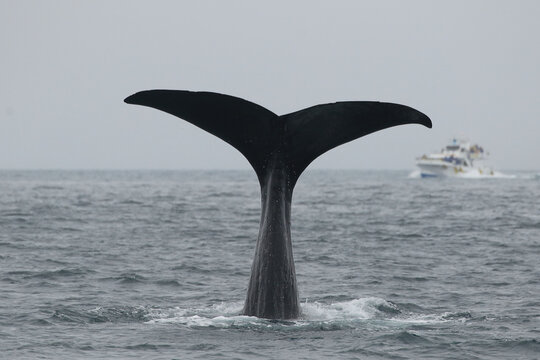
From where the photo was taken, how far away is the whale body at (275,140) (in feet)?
29.1

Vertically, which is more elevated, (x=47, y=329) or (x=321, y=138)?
(x=321, y=138)

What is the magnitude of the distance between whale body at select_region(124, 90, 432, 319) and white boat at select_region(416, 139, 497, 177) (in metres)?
100

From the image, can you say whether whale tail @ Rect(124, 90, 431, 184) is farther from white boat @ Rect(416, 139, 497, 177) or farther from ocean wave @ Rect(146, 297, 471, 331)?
white boat @ Rect(416, 139, 497, 177)

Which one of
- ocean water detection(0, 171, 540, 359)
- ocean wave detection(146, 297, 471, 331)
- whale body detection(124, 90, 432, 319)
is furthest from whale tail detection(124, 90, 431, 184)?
ocean water detection(0, 171, 540, 359)

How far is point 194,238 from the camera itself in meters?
22.9

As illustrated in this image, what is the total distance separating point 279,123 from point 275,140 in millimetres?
187

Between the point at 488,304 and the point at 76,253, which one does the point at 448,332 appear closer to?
the point at 488,304

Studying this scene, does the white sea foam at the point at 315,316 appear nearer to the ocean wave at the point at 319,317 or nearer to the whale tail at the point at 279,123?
the ocean wave at the point at 319,317

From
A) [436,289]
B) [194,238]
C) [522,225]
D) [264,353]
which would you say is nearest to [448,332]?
[264,353]

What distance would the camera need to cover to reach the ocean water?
8945 mm

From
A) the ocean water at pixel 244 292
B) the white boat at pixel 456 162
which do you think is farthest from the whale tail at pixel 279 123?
the white boat at pixel 456 162

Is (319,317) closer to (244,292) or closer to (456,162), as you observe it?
(244,292)

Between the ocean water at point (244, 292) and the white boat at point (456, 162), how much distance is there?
82.2 meters

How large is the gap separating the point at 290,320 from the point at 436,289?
15.6ft
